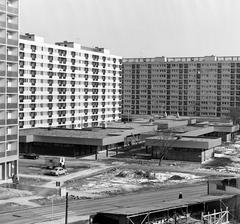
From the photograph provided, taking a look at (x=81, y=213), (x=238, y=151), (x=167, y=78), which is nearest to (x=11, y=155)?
(x=81, y=213)

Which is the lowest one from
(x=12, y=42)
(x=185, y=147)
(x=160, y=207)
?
(x=160, y=207)

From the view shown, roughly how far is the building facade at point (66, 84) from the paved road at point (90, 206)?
62402mm

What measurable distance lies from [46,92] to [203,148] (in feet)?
167

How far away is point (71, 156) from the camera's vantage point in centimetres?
9112

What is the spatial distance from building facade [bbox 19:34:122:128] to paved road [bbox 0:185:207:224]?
205ft

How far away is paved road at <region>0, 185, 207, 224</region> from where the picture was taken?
1756 inches

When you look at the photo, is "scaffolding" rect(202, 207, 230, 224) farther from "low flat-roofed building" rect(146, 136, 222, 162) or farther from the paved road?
"low flat-roofed building" rect(146, 136, 222, 162)

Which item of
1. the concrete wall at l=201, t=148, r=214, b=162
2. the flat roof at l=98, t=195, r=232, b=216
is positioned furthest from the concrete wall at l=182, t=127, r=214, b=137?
the flat roof at l=98, t=195, r=232, b=216

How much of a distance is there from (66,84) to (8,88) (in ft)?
215

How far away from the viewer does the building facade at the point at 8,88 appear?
64.5 meters

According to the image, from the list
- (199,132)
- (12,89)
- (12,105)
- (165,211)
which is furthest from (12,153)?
(199,132)

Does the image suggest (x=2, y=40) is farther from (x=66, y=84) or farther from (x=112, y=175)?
(x=66, y=84)

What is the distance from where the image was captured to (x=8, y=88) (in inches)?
2579

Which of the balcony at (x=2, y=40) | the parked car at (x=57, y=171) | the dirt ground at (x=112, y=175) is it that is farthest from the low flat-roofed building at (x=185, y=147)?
the balcony at (x=2, y=40)
